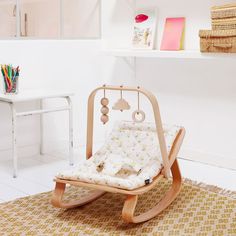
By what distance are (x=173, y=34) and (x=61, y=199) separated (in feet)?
6.05

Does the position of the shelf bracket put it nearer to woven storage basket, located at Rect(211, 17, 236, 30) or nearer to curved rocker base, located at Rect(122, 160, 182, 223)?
woven storage basket, located at Rect(211, 17, 236, 30)

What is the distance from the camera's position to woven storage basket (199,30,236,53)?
3.28 m

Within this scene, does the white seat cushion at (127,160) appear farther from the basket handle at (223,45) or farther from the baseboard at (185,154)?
the baseboard at (185,154)

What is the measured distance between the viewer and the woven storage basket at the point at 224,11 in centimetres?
327

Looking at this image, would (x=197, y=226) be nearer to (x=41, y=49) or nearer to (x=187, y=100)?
(x=187, y=100)

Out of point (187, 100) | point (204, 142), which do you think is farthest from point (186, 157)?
point (187, 100)

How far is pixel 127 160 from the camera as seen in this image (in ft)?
9.40

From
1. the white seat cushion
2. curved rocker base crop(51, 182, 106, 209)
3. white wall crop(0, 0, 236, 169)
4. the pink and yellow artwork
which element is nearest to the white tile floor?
white wall crop(0, 0, 236, 169)

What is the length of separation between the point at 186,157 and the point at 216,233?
1.58 meters

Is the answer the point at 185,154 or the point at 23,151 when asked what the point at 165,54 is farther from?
the point at 23,151

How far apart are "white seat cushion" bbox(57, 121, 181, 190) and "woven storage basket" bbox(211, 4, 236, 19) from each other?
92 centimetres

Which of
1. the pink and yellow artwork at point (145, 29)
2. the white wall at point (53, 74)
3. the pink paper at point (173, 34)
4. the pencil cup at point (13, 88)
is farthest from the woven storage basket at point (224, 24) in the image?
the pencil cup at point (13, 88)

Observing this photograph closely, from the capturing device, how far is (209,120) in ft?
12.7

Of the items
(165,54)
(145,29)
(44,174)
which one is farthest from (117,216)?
(145,29)
